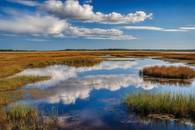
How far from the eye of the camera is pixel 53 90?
21.2m

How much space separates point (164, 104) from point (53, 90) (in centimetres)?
1027

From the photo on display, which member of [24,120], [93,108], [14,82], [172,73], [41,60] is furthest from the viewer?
[41,60]

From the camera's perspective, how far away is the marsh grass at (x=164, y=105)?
13.0m

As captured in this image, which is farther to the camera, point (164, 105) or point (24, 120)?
point (164, 105)

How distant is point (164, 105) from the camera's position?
531 inches

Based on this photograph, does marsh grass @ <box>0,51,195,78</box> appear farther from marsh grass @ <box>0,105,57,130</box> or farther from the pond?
marsh grass @ <box>0,105,57,130</box>

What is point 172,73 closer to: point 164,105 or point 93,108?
point 93,108

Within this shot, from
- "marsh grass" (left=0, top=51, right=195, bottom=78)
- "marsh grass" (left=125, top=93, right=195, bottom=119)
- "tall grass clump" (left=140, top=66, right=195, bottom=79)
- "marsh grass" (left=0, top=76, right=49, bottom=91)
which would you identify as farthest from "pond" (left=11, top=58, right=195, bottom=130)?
"marsh grass" (left=0, top=51, right=195, bottom=78)

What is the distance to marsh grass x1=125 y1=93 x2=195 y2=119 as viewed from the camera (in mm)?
13008

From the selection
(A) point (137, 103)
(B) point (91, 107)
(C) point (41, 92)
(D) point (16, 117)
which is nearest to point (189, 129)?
(A) point (137, 103)

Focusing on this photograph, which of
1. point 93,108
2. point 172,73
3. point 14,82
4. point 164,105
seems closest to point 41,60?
point 14,82

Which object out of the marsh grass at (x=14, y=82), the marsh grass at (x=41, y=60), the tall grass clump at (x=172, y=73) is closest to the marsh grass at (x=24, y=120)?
the marsh grass at (x=14, y=82)

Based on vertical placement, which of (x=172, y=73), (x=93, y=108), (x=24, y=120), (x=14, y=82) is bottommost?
(x=93, y=108)

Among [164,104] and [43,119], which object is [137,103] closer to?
[164,104]
